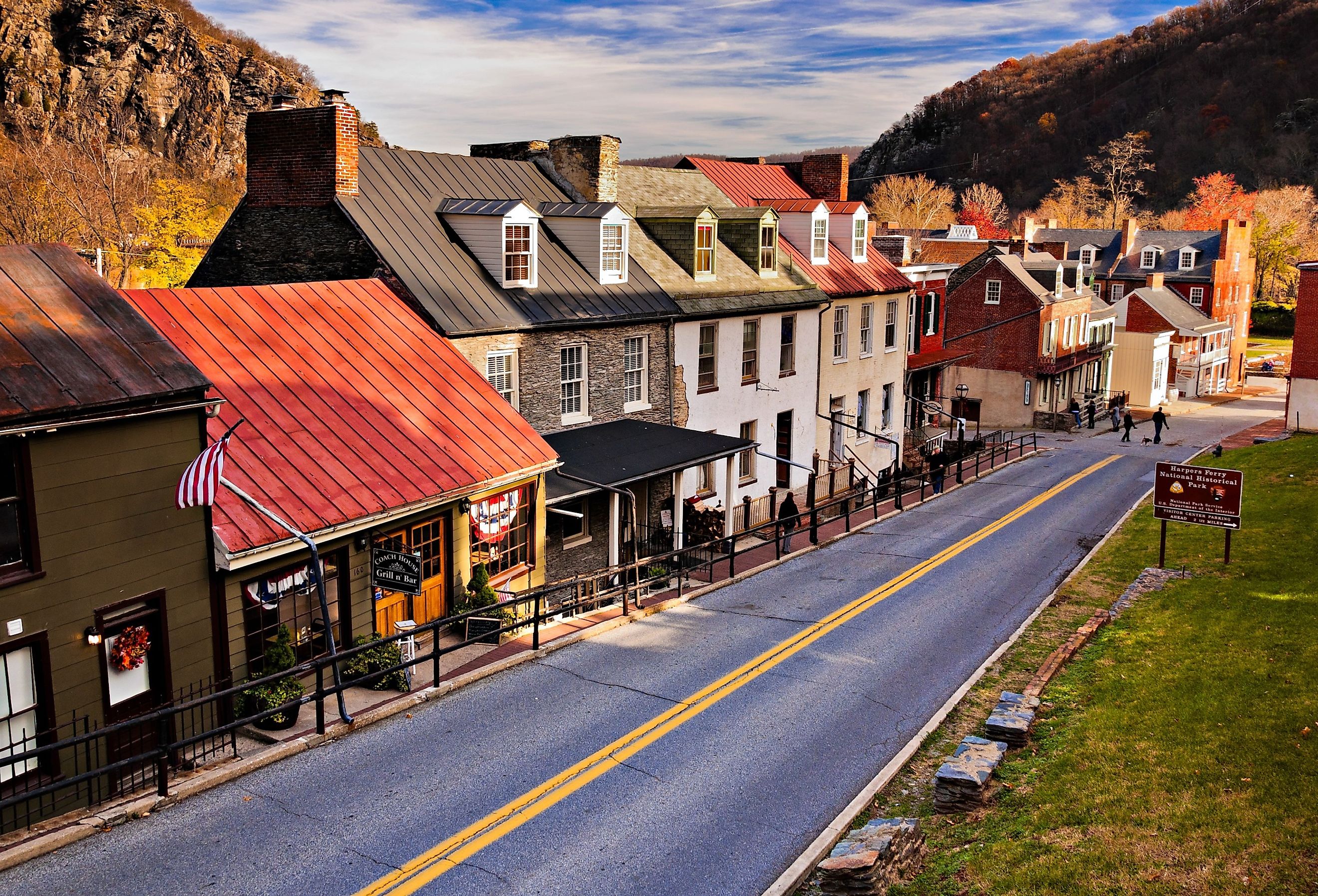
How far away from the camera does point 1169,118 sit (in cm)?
16412

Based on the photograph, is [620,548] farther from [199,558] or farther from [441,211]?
[199,558]

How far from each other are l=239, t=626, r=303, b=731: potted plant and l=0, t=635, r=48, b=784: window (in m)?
2.46

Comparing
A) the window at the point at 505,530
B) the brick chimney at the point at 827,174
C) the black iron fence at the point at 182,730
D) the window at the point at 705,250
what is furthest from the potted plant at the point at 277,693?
the brick chimney at the point at 827,174

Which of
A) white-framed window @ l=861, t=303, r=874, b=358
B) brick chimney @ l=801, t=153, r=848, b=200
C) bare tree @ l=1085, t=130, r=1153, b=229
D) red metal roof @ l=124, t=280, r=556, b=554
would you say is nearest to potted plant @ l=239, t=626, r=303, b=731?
red metal roof @ l=124, t=280, r=556, b=554

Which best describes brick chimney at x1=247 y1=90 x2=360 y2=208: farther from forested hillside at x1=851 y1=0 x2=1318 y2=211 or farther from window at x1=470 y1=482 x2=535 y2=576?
forested hillside at x1=851 y1=0 x2=1318 y2=211

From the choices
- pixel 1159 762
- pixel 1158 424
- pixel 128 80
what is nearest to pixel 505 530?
pixel 1159 762

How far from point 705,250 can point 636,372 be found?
530 cm

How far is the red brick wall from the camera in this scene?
21234 mm

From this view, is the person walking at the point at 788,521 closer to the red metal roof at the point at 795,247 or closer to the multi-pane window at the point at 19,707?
the red metal roof at the point at 795,247

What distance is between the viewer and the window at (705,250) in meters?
28.8

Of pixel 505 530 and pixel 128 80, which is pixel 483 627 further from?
pixel 128 80

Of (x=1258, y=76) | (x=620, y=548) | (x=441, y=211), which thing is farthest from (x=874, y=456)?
(x=1258, y=76)

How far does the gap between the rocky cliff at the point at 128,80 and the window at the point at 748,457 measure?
8839cm

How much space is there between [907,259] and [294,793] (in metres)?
41.3
